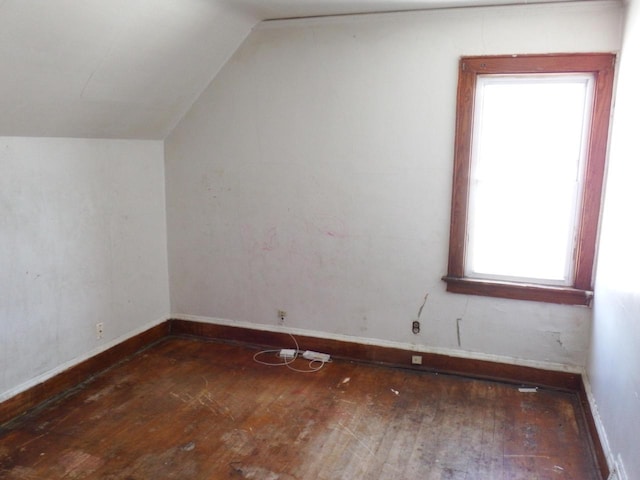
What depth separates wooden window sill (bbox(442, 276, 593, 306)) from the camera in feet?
10.6

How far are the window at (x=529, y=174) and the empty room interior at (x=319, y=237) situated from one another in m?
0.01

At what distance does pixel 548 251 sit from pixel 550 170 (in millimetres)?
517

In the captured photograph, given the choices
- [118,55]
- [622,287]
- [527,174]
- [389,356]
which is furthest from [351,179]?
[622,287]

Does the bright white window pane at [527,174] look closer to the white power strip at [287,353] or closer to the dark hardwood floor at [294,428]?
the dark hardwood floor at [294,428]

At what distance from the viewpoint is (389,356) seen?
372 centimetres

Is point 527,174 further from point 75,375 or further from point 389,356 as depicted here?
point 75,375

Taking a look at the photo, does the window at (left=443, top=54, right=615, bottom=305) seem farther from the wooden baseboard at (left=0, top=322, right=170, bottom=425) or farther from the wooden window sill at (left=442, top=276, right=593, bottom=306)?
the wooden baseboard at (left=0, top=322, right=170, bottom=425)

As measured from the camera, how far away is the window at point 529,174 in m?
3.08

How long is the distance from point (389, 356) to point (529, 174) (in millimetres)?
1560

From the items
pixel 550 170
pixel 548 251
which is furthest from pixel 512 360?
pixel 550 170

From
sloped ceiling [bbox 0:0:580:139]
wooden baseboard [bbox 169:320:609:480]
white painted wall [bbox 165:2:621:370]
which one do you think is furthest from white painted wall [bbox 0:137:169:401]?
wooden baseboard [bbox 169:320:609:480]

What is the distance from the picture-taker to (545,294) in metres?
3.30

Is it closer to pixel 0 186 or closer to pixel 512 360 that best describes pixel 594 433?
pixel 512 360

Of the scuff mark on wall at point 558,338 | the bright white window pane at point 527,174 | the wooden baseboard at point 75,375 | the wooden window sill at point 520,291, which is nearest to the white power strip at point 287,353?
the wooden baseboard at point 75,375
